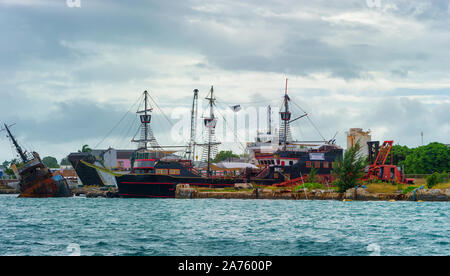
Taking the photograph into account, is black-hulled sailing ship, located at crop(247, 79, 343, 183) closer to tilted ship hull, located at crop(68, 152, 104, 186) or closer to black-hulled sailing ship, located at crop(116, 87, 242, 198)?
black-hulled sailing ship, located at crop(116, 87, 242, 198)

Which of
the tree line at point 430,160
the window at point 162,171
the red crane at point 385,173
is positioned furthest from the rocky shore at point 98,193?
the tree line at point 430,160

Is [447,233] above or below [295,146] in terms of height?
below

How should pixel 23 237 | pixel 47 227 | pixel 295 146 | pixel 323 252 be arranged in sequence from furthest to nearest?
1. pixel 295 146
2. pixel 47 227
3. pixel 23 237
4. pixel 323 252

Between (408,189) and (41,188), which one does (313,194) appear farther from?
(41,188)

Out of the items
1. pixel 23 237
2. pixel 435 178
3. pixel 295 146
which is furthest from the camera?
pixel 295 146

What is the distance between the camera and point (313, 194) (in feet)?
258

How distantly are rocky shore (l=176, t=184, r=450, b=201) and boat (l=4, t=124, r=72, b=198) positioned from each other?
2536 centimetres

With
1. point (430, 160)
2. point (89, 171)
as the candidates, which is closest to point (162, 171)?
point (89, 171)

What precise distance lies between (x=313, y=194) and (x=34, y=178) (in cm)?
5133

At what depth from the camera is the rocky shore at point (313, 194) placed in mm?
68375

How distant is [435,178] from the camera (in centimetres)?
7281

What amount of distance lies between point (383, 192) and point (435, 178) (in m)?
7.21
